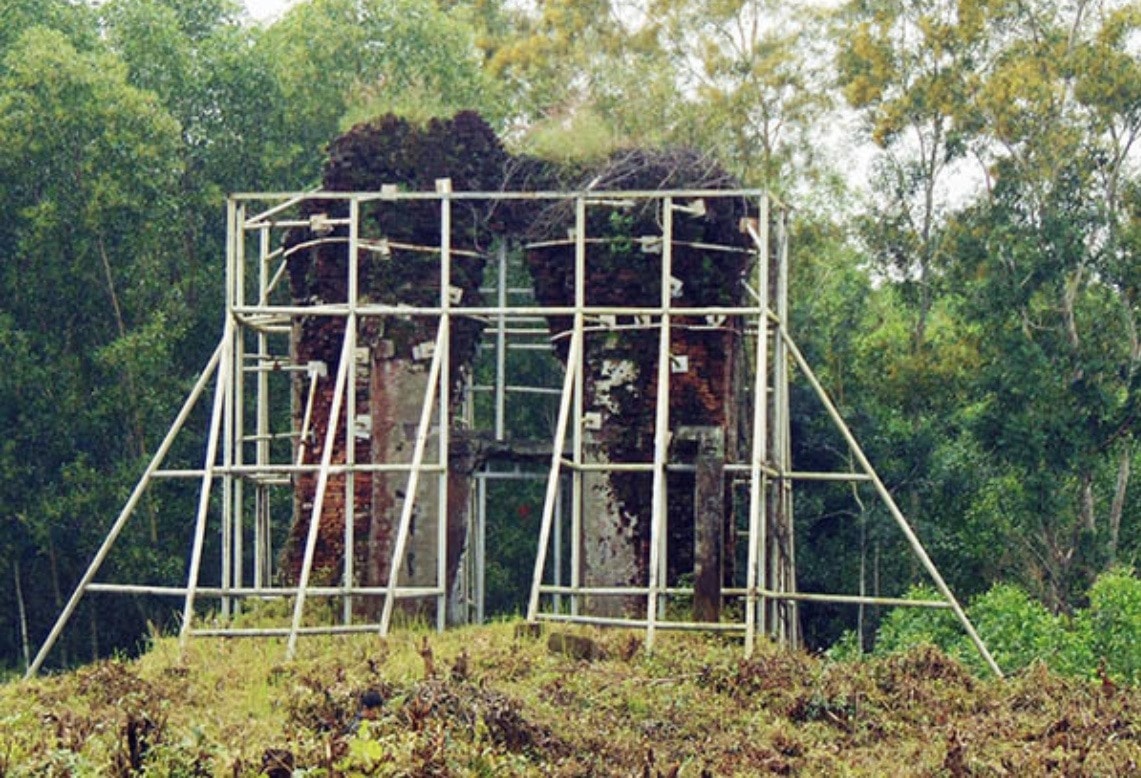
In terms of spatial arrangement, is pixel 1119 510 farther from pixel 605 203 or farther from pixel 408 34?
pixel 408 34

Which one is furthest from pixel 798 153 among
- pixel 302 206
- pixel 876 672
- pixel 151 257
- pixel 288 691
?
pixel 288 691

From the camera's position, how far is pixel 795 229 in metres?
36.8

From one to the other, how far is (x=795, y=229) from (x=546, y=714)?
68.0ft

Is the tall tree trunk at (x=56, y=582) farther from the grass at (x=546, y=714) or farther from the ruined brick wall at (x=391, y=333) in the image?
the grass at (x=546, y=714)

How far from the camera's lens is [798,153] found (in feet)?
123

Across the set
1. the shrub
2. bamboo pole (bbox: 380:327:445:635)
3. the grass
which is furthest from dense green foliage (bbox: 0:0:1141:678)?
the grass

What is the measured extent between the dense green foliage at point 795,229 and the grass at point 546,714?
7.16 m

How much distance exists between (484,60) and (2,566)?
13884 mm

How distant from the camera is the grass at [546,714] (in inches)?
590

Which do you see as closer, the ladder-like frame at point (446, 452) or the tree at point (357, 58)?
the ladder-like frame at point (446, 452)

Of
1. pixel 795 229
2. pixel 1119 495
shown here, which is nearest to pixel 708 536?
pixel 1119 495

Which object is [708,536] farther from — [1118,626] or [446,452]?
[1118,626]

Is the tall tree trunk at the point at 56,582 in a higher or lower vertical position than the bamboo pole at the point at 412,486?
lower

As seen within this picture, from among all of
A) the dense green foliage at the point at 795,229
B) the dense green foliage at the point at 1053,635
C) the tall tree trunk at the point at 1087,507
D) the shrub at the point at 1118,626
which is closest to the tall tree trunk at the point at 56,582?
the dense green foliage at the point at 795,229
